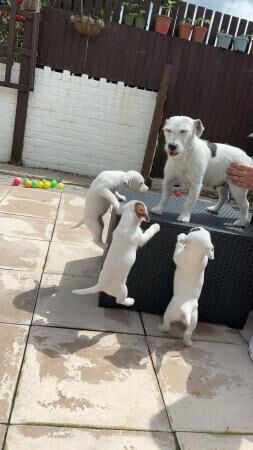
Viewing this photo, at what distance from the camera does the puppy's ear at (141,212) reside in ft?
9.01

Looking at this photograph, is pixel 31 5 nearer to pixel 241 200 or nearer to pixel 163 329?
pixel 241 200

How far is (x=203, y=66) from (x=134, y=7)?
1844mm

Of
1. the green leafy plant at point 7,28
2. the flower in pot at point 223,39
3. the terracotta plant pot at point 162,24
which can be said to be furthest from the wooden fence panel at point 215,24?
the green leafy plant at point 7,28

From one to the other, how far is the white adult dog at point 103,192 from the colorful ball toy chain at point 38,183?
3.67 m

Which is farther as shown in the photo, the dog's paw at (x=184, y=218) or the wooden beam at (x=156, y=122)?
the wooden beam at (x=156, y=122)

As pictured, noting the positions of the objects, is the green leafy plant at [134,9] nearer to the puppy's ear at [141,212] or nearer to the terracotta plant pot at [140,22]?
the terracotta plant pot at [140,22]

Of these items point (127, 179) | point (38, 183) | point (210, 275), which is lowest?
point (38, 183)

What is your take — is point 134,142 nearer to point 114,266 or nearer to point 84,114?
point 84,114

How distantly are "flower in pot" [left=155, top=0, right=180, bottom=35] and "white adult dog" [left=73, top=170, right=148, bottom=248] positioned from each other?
5.65m

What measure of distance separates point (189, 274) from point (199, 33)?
6.64 m

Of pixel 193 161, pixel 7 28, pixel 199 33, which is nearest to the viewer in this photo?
pixel 193 161

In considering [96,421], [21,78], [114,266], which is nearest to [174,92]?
[21,78]

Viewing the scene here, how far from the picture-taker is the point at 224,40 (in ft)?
25.8

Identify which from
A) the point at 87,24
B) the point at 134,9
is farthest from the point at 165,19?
the point at 87,24
